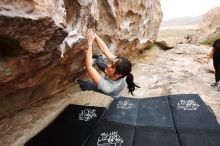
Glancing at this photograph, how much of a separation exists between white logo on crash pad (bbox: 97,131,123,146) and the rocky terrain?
0.97 m

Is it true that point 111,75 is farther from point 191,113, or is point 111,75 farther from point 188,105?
point 188,105

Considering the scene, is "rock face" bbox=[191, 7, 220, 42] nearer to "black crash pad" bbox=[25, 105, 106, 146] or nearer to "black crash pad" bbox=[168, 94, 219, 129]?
"black crash pad" bbox=[168, 94, 219, 129]

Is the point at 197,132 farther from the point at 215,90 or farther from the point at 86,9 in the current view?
the point at 215,90

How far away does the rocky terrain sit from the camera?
354 cm

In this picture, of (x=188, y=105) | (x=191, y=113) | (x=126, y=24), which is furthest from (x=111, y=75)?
(x=126, y=24)

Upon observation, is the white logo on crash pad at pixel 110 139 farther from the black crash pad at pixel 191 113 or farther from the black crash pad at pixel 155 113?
the black crash pad at pixel 191 113

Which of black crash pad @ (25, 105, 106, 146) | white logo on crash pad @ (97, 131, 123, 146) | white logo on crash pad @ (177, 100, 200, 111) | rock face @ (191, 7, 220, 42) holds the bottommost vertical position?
white logo on crash pad @ (97, 131, 123, 146)

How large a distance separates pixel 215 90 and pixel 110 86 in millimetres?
3595

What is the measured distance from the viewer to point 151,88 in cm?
613

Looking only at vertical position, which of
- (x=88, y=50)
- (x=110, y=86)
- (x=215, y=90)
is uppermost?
(x=88, y=50)

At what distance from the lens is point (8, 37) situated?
211 centimetres

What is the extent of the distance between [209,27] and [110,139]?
1362 centimetres

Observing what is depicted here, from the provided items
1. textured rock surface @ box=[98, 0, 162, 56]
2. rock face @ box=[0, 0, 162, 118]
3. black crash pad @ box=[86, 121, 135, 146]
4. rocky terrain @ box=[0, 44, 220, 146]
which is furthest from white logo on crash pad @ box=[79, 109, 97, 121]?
A: textured rock surface @ box=[98, 0, 162, 56]

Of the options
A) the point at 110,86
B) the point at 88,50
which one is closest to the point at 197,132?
the point at 110,86
